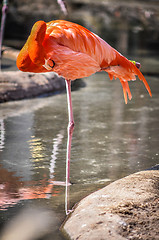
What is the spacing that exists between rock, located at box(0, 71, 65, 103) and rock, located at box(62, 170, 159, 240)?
10.6 feet

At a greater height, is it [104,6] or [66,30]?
[66,30]

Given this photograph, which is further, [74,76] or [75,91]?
[75,91]

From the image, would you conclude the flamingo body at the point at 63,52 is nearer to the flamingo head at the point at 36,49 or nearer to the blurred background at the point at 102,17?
the flamingo head at the point at 36,49

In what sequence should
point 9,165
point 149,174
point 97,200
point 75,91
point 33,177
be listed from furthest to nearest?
point 75,91 < point 9,165 < point 33,177 < point 149,174 < point 97,200

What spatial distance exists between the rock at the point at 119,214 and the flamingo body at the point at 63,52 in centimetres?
77

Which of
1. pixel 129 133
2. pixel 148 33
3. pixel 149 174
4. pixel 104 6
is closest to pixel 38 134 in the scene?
pixel 129 133

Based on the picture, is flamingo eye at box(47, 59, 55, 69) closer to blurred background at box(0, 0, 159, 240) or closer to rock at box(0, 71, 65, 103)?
blurred background at box(0, 0, 159, 240)

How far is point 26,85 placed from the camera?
602 centimetres

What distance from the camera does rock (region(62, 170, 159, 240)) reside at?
223cm

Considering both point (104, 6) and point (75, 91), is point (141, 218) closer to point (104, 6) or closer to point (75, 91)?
point (75, 91)

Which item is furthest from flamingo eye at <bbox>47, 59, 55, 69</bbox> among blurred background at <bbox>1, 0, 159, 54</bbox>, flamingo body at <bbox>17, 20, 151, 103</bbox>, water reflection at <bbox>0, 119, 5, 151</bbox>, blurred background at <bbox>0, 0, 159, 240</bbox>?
blurred background at <bbox>1, 0, 159, 54</bbox>

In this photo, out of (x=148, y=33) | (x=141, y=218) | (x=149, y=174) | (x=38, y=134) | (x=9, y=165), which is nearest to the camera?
(x=141, y=218)

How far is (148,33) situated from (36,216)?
45.5 feet

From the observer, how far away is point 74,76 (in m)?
2.96
